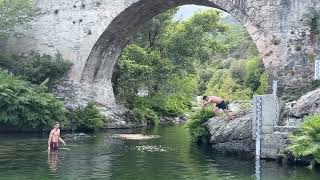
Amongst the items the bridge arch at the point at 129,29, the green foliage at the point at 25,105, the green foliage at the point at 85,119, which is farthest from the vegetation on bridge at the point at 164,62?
the green foliage at the point at 25,105

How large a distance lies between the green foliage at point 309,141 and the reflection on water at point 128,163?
41cm

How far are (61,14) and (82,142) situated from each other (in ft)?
26.6

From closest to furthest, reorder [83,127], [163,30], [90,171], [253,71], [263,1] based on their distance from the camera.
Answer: [90,171] → [263,1] → [83,127] → [163,30] → [253,71]

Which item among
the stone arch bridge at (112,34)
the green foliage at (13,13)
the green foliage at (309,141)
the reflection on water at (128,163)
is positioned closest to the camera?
the reflection on water at (128,163)

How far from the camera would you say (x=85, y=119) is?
73.9 ft

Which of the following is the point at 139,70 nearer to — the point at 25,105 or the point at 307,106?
the point at 25,105

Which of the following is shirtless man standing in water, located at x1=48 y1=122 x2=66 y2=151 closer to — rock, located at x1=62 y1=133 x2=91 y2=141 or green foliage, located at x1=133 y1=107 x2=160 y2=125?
rock, located at x1=62 y1=133 x2=91 y2=141

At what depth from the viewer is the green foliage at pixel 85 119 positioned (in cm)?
2234

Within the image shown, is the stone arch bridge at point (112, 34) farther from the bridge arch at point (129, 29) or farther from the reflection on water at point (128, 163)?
the reflection on water at point (128, 163)

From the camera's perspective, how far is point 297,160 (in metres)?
12.5

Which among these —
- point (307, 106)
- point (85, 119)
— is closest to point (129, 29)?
point (85, 119)

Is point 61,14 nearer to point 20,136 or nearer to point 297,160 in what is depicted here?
point 20,136

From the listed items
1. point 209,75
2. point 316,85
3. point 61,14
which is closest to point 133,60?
point 61,14

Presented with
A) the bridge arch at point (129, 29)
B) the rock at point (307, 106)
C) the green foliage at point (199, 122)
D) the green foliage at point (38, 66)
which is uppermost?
the bridge arch at point (129, 29)
